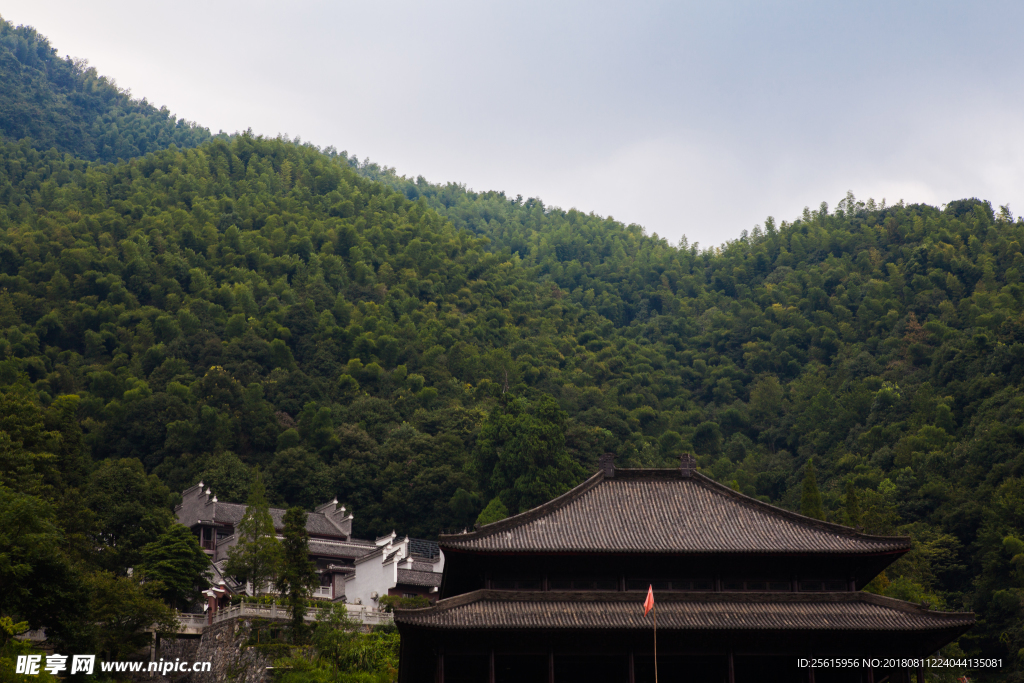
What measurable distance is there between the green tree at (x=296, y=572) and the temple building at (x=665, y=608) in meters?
13.9

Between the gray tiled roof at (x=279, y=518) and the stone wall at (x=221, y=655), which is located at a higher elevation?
the gray tiled roof at (x=279, y=518)

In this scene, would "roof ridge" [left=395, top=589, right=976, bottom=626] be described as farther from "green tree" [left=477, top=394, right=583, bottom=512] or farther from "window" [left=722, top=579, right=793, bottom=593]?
"green tree" [left=477, top=394, right=583, bottom=512]

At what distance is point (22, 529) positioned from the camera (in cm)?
4272

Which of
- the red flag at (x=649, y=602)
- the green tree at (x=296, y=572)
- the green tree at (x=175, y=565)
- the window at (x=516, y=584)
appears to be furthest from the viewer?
the green tree at (x=175, y=565)

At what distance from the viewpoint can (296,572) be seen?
50625 millimetres

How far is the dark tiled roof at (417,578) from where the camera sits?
6362 centimetres

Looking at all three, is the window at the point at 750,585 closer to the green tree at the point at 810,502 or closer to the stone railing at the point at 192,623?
the green tree at the point at 810,502

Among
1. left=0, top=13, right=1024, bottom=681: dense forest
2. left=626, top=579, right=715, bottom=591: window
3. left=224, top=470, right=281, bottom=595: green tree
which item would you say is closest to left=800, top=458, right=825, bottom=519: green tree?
left=0, top=13, right=1024, bottom=681: dense forest

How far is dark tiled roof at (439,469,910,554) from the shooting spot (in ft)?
116

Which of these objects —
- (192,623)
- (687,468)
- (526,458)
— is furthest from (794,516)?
(526,458)

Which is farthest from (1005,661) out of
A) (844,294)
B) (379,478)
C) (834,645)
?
(844,294)

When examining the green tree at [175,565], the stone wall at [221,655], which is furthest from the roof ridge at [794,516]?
the green tree at [175,565]

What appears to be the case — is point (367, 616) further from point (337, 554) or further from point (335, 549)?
point (335, 549)

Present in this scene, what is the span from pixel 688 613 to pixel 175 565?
98.8ft
